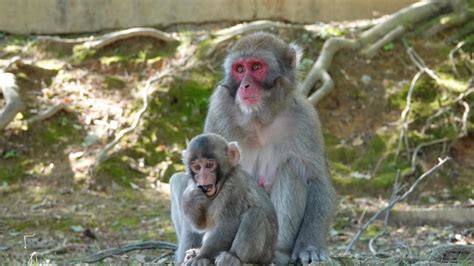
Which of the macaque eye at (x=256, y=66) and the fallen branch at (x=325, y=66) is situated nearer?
the macaque eye at (x=256, y=66)

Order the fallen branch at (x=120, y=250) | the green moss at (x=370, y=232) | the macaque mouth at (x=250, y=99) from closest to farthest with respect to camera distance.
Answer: the macaque mouth at (x=250, y=99) < the fallen branch at (x=120, y=250) < the green moss at (x=370, y=232)

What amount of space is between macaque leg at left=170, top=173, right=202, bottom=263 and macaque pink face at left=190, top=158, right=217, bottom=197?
24cm

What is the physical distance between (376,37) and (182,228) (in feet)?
26.4

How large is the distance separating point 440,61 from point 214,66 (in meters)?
3.31

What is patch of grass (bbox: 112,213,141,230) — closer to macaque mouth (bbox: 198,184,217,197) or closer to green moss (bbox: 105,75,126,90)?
green moss (bbox: 105,75,126,90)

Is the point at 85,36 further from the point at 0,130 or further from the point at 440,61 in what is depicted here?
the point at 440,61

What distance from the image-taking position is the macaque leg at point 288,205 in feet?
22.9

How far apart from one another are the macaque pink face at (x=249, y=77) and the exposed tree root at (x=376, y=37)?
586cm

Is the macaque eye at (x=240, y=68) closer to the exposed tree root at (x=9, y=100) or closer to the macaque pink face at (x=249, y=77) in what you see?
the macaque pink face at (x=249, y=77)

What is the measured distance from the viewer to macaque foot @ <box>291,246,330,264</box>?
6770mm

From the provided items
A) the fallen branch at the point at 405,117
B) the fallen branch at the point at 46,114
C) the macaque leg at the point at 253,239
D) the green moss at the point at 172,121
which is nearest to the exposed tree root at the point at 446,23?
the fallen branch at the point at 405,117

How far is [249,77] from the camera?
6.96m

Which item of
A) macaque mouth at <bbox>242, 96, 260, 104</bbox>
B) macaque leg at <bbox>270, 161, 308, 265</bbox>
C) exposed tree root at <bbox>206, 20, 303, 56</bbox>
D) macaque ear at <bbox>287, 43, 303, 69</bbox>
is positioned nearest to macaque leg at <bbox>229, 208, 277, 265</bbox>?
macaque leg at <bbox>270, 161, 308, 265</bbox>

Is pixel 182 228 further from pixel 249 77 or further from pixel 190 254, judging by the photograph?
pixel 249 77
